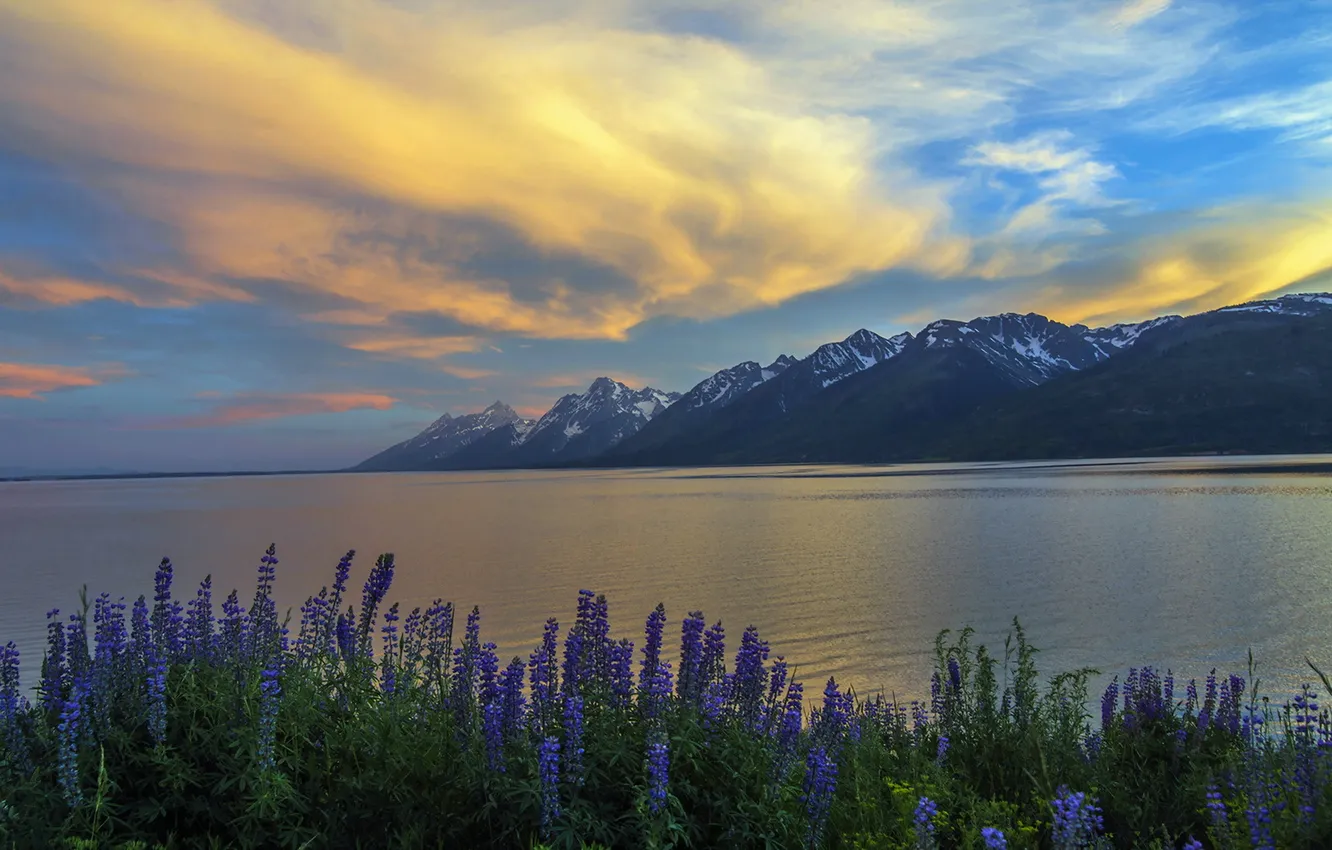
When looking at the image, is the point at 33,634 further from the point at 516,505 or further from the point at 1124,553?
the point at 516,505

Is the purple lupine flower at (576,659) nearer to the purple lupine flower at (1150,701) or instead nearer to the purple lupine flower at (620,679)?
the purple lupine flower at (620,679)

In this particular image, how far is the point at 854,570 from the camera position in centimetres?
4628

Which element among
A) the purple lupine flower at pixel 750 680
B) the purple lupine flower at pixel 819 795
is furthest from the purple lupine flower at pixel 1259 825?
the purple lupine flower at pixel 750 680

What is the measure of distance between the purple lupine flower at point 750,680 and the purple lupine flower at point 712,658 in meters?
0.16

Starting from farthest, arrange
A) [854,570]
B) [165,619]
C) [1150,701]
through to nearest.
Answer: [854,570], [1150,701], [165,619]

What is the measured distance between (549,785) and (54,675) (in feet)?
17.0

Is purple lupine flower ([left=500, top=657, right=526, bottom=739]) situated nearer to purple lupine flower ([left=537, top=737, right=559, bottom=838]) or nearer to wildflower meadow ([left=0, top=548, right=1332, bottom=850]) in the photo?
wildflower meadow ([left=0, top=548, right=1332, bottom=850])

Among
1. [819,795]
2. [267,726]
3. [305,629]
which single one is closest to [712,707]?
[819,795]

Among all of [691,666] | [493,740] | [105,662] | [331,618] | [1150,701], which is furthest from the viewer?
[1150,701]

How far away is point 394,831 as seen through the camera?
5.83 m

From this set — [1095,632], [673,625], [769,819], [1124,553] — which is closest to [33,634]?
[673,625]

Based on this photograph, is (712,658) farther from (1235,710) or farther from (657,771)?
(1235,710)

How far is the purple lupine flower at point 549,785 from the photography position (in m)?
5.04

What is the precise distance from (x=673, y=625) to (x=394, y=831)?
84.9 ft
